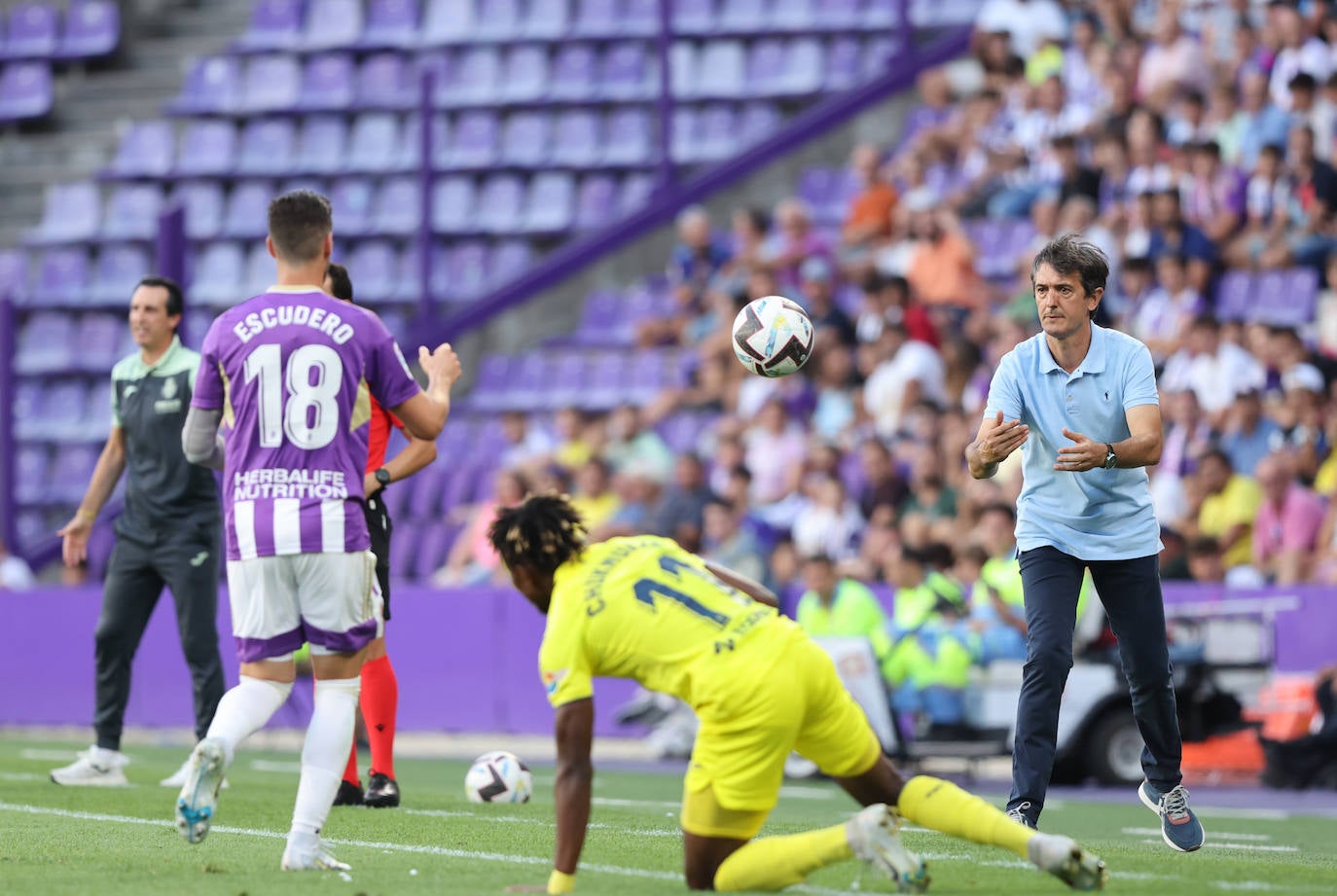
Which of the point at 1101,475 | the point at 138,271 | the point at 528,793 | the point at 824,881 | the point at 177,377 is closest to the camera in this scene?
the point at 824,881

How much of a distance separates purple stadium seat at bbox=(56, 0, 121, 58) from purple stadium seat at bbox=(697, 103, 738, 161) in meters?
7.57

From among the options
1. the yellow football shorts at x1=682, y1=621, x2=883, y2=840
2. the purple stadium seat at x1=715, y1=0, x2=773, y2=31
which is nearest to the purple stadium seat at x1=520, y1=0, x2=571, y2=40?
the purple stadium seat at x1=715, y1=0, x2=773, y2=31

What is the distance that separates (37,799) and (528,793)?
231 centimetres

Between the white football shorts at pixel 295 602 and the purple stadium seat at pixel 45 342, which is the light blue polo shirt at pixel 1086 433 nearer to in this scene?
the white football shorts at pixel 295 602

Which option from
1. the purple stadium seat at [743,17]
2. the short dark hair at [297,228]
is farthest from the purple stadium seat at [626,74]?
the short dark hair at [297,228]

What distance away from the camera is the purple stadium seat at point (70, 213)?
21.8m

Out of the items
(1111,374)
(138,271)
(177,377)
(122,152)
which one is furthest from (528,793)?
(122,152)

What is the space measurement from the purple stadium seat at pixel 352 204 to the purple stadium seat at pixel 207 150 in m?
1.41

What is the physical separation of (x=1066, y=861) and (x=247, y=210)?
1702 cm

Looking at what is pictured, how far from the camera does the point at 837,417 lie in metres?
16.5

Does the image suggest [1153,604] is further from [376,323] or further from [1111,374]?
[376,323]

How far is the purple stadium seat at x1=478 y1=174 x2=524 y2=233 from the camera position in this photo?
20781 millimetres

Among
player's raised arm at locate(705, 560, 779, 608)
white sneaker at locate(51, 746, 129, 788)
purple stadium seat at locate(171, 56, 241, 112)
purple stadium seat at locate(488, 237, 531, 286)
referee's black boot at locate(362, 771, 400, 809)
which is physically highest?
purple stadium seat at locate(171, 56, 241, 112)

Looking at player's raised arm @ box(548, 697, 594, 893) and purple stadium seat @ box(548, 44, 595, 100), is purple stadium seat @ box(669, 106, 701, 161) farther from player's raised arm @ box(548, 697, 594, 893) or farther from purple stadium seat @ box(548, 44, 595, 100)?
player's raised arm @ box(548, 697, 594, 893)
